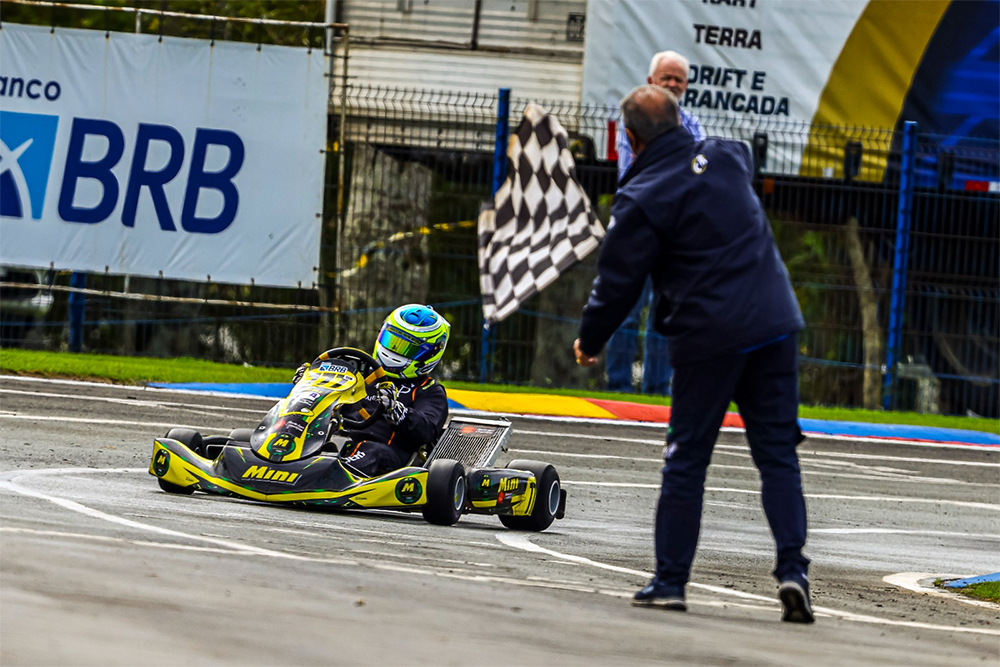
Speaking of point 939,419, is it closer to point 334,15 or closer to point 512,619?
point 334,15

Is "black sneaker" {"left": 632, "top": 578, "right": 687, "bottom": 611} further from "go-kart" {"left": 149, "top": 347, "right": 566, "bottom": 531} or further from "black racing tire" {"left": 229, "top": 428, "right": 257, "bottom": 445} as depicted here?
"black racing tire" {"left": 229, "top": 428, "right": 257, "bottom": 445}

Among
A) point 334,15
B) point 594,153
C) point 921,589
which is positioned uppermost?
point 334,15

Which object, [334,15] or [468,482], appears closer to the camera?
[468,482]

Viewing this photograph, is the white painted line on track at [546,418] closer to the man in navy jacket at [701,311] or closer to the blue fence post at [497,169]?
the blue fence post at [497,169]

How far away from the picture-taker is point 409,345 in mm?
7840

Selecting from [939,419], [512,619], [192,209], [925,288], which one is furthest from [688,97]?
[512,619]

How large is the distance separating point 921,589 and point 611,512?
8.36ft

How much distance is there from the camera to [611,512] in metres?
8.64

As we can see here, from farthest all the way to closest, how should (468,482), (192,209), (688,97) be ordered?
(688,97) → (192,209) → (468,482)

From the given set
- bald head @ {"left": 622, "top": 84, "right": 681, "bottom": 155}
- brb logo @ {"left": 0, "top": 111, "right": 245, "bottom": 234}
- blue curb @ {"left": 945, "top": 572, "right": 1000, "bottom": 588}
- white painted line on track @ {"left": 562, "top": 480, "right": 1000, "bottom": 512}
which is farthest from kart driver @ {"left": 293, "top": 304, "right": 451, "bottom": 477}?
brb logo @ {"left": 0, "top": 111, "right": 245, "bottom": 234}

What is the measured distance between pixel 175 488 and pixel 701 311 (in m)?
Answer: 3.55

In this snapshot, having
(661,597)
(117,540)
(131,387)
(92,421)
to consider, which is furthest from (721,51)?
(117,540)

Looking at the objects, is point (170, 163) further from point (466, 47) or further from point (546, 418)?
point (466, 47)

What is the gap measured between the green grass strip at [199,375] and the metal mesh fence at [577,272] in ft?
2.03
